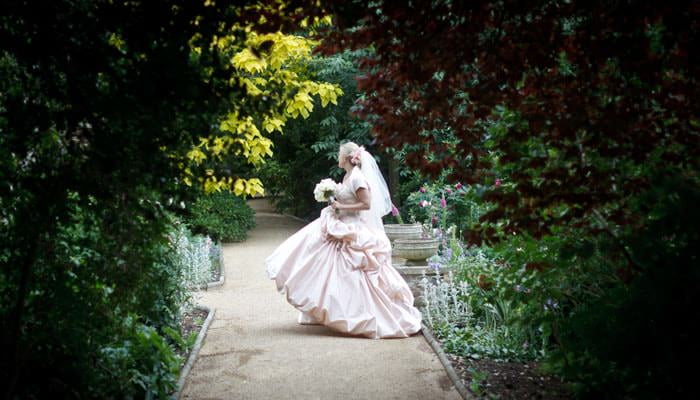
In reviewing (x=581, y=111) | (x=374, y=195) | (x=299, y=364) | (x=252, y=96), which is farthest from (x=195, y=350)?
(x=581, y=111)

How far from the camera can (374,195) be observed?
26.4 ft

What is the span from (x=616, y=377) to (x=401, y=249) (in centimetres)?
544

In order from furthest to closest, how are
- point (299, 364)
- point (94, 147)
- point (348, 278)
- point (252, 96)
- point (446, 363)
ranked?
point (348, 278) < point (299, 364) < point (446, 363) < point (252, 96) < point (94, 147)

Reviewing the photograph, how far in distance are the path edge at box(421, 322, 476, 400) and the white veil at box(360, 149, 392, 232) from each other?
1219 mm

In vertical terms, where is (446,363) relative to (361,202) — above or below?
below

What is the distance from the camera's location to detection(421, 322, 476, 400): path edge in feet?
17.9

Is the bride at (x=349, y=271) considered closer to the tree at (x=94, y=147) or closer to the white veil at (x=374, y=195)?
the white veil at (x=374, y=195)

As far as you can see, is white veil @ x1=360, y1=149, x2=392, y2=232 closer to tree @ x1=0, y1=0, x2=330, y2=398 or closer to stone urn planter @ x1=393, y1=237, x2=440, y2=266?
stone urn planter @ x1=393, y1=237, x2=440, y2=266

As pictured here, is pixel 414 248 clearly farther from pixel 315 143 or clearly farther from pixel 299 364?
pixel 315 143

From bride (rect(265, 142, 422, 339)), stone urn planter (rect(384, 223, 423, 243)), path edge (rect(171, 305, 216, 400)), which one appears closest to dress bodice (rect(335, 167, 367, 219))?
bride (rect(265, 142, 422, 339))

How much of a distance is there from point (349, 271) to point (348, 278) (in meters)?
0.07

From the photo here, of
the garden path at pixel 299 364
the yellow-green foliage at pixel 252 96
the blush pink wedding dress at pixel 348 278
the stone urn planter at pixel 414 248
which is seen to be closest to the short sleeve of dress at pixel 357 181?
the blush pink wedding dress at pixel 348 278

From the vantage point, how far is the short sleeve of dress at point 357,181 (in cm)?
775

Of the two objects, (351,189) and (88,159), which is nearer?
(88,159)
